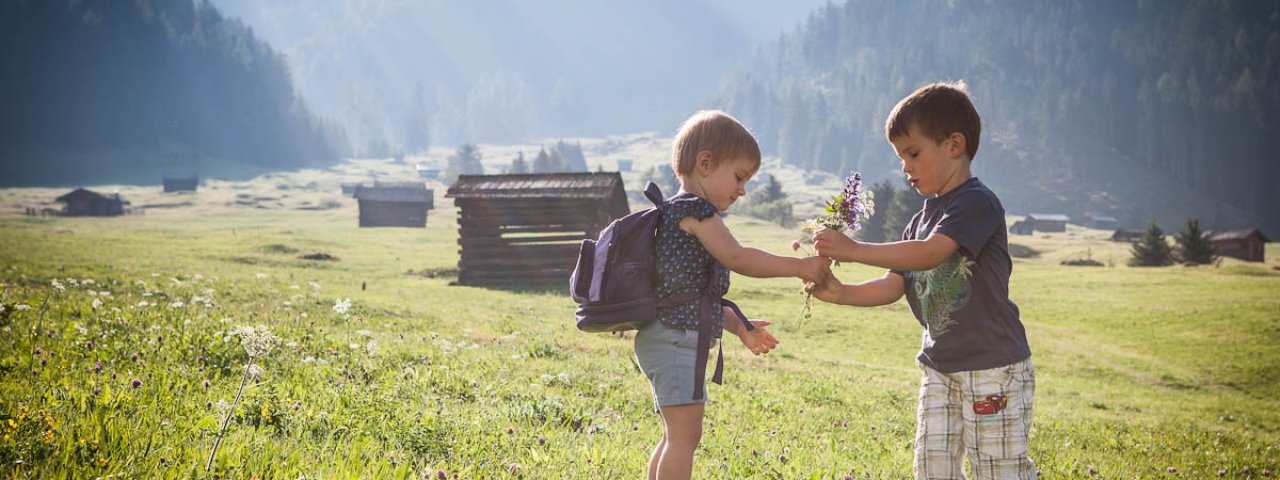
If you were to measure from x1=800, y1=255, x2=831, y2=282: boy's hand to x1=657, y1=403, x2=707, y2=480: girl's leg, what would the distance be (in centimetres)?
83

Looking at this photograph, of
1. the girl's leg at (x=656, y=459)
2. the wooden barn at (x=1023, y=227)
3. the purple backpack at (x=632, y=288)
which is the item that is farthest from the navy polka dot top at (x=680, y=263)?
the wooden barn at (x=1023, y=227)

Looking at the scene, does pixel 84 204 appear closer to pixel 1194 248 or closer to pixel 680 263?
pixel 680 263

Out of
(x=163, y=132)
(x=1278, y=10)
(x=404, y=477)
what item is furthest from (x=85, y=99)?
(x=1278, y=10)

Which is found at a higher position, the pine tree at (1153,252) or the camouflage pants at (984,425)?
the camouflage pants at (984,425)

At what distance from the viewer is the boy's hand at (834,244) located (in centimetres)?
341

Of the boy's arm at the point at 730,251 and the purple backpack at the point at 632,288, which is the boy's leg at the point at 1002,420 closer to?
the boy's arm at the point at 730,251

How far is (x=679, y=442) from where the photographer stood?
129 inches

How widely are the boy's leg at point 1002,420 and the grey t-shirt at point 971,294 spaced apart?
69 millimetres

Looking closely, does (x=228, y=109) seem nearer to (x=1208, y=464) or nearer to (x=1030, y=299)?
(x=1030, y=299)

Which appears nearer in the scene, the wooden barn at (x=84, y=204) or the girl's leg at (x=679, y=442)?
the girl's leg at (x=679, y=442)

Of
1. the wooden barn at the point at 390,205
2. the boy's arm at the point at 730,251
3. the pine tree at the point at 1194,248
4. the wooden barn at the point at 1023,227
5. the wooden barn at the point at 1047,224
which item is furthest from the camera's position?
the wooden barn at the point at 1047,224

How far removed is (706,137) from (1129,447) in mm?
6534

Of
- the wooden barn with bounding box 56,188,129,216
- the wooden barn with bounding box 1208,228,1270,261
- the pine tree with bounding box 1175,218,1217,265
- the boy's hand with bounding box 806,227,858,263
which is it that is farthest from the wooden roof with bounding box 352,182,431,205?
the boy's hand with bounding box 806,227,858,263

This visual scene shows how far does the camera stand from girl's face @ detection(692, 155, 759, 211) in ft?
11.0
